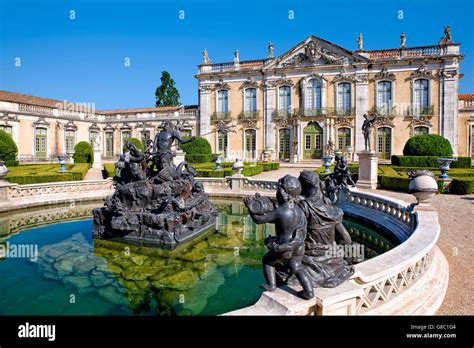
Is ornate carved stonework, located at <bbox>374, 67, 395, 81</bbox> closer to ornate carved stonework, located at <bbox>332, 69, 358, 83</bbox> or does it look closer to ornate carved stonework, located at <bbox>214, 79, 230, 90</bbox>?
ornate carved stonework, located at <bbox>332, 69, 358, 83</bbox>

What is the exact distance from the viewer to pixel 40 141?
2869 centimetres

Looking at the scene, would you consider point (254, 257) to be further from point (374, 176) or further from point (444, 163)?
point (444, 163)

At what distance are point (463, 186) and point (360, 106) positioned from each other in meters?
16.8

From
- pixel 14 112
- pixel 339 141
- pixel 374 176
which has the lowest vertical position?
pixel 374 176

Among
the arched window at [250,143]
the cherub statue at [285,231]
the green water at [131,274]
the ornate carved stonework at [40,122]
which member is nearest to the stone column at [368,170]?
the green water at [131,274]

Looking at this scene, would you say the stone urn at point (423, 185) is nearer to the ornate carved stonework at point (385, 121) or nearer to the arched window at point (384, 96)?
the ornate carved stonework at point (385, 121)

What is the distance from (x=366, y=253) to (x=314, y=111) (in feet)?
75.6

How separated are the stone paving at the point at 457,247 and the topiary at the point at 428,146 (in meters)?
9.50

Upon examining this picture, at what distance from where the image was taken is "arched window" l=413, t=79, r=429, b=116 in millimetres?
25656

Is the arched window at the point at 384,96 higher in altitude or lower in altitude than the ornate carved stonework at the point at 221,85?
lower

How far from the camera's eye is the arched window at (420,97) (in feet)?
84.2

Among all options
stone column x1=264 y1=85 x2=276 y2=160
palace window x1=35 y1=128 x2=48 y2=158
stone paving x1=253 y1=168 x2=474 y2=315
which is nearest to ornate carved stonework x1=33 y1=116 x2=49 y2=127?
palace window x1=35 y1=128 x2=48 y2=158
